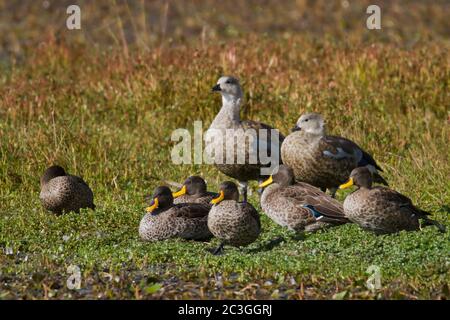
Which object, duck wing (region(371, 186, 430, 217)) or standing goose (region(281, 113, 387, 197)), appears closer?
duck wing (region(371, 186, 430, 217))

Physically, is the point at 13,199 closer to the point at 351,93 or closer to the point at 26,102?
the point at 26,102

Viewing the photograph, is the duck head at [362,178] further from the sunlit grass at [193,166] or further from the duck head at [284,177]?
the duck head at [284,177]

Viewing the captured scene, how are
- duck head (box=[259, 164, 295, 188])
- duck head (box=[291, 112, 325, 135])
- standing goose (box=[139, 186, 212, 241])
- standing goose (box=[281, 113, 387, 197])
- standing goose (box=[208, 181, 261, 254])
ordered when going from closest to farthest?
standing goose (box=[208, 181, 261, 254]) < standing goose (box=[139, 186, 212, 241]) < duck head (box=[259, 164, 295, 188]) < standing goose (box=[281, 113, 387, 197]) < duck head (box=[291, 112, 325, 135])

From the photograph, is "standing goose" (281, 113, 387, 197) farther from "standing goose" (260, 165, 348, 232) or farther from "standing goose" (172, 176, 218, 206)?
"standing goose" (172, 176, 218, 206)

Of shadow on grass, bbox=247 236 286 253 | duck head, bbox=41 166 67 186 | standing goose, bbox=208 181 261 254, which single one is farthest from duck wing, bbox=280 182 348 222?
duck head, bbox=41 166 67 186

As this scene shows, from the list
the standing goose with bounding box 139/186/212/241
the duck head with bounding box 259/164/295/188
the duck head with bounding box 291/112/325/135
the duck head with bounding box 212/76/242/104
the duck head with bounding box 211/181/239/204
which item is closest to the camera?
the duck head with bounding box 211/181/239/204

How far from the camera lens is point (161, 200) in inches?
400

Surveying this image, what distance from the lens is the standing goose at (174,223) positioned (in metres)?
9.88

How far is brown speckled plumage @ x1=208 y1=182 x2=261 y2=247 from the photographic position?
9.35 meters

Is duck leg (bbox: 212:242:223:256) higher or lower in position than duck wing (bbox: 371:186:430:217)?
lower

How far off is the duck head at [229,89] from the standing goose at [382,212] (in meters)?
3.08

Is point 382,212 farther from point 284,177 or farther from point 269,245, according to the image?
point 284,177

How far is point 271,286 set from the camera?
8.21 m
